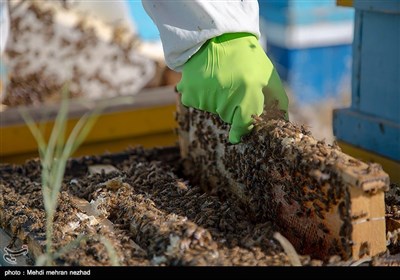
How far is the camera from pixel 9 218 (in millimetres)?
2727

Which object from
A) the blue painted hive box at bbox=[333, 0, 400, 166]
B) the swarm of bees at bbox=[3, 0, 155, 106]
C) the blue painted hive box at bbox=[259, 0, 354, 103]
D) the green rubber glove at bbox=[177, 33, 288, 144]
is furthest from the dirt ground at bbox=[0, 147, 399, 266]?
the blue painted hive box at bbox=[259, 0, 354, 103]

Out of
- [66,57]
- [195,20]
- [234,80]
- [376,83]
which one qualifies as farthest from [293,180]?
[66,57]

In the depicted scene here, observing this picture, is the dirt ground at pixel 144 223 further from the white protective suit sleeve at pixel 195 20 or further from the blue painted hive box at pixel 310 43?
the blue painted hive box at pixel 310 43

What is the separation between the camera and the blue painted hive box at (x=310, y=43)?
20.8 feet

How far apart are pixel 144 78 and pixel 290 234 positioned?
9.35 feet

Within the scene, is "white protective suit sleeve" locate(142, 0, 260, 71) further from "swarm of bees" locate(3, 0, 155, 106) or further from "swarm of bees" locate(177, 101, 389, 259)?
"swarm of bees" locate(3, 0, 155, 106)

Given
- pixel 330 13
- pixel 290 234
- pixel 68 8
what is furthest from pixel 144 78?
pixel 290 234

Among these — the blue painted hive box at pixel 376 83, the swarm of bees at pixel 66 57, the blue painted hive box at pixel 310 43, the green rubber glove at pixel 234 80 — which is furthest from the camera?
the blue painted hive box at pixel 310 43

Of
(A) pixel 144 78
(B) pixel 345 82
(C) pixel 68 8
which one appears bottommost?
(B) pixel 345 82

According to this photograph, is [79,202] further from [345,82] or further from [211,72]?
[345,82]

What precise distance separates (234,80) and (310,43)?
3.95 meters

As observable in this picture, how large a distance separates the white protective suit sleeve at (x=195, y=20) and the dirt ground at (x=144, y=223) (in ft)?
1.79

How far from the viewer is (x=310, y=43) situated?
21.1 ft

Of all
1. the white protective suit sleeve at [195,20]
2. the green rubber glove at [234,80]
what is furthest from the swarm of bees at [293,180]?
the white protective suit sleeve at [195,20]
